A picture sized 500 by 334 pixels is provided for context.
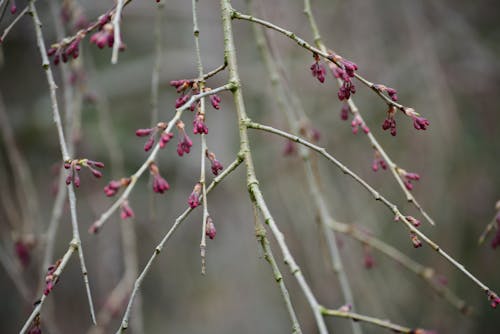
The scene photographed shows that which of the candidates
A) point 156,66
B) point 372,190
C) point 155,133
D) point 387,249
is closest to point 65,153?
point 155,133

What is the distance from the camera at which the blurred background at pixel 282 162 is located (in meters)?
2.92

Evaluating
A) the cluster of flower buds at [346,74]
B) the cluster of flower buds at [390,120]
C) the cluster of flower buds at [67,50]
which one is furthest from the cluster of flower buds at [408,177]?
the cluster of flower buds at [67,50]

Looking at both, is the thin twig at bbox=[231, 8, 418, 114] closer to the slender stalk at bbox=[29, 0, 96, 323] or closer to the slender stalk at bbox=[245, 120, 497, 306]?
the slender stalk at bbox=[245, 120, 497, 306]

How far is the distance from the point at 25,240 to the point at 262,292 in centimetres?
262

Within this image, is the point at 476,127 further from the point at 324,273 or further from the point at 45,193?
the point at 45,193

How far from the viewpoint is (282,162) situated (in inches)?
134

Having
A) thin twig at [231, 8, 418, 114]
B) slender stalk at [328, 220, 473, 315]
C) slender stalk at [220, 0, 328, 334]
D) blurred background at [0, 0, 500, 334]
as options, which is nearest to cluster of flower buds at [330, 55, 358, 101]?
thin twig at [231, 8, 418, 114]

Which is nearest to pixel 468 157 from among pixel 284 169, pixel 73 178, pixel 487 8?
pixel 487 8

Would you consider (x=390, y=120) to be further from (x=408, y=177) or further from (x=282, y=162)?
(x=282, y=162)

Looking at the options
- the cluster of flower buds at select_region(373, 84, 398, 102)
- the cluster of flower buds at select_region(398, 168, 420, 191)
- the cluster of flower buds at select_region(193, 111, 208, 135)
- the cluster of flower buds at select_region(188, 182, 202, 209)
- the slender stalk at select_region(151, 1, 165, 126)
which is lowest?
the cluster of flower buds at select_region(188, 182, 202, 209)

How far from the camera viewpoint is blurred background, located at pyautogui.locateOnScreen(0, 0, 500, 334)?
292 cm

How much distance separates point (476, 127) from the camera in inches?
149

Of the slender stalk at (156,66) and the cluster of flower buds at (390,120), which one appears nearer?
the cluster of flower buds at (390,120)

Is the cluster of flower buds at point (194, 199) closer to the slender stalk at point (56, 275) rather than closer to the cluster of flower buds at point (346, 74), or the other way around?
the slender stalk at point (56, 275)
